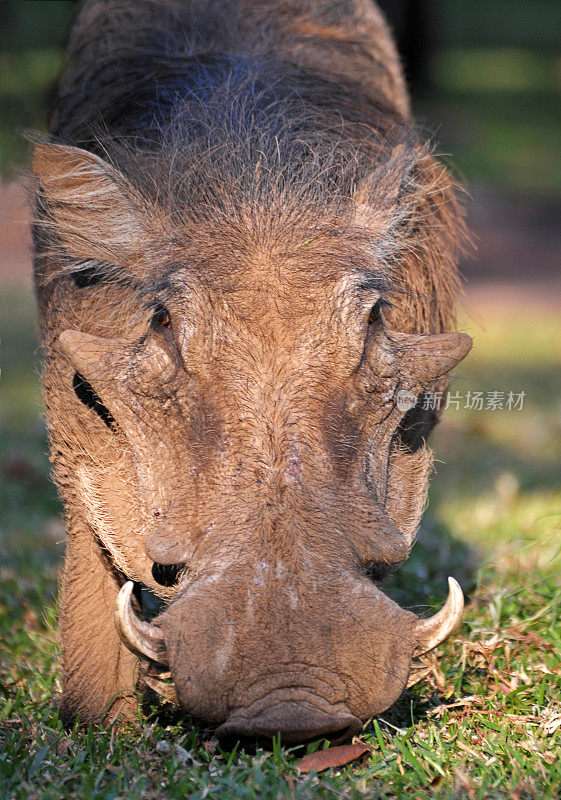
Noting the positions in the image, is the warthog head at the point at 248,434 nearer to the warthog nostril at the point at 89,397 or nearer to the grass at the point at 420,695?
the warthog nostril at the point at 89,397

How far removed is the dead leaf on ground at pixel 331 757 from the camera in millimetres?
2463

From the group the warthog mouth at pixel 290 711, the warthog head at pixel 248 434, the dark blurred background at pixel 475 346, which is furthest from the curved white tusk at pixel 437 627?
the dark blurred background at pixel 475 346

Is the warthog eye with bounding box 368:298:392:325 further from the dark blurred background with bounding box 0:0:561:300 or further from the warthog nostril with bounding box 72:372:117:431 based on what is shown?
the dark blurred background with bounding box 0:0:561:300

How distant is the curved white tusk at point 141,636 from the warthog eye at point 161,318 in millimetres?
821

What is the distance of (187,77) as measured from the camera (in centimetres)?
367

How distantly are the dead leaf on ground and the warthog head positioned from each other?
0.66 feet

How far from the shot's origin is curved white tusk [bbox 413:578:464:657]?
2.47 m

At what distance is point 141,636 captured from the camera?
240 centimetres

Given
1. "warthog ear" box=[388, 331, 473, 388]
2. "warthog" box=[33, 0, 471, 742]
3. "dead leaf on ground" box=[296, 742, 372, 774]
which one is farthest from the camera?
"warthog ear" box=[388, 331, 473, 388]

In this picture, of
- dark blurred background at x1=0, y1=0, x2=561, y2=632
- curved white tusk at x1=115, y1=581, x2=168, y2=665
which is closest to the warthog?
curved white tusk at x1=115, y1=581, x2=168, y2=665

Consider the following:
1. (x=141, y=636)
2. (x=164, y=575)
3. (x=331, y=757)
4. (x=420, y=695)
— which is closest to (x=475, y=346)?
(x=420, y=695)

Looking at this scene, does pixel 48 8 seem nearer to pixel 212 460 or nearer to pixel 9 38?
pixel 9 38

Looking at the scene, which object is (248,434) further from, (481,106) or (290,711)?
(481,106)

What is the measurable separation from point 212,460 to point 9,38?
2920mm
